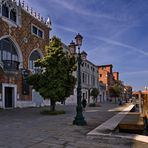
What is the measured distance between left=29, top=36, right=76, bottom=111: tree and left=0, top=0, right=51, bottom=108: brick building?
6.45 meters

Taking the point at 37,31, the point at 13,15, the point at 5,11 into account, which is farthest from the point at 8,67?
the point at 37,31

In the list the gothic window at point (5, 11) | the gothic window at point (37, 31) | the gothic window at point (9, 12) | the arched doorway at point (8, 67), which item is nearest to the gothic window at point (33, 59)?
the gothic window at point (37, 31)

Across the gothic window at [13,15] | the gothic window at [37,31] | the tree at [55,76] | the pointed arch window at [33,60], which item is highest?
the gothic window at [13,15]

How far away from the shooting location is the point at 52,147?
8.48 metres

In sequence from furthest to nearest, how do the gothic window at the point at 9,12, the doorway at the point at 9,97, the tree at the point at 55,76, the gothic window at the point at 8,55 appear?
1. the doorway at the point at 9,97
2. the gothic window at the point at 9,12
3. the gothic window at the point at 8,55
4. the tree at the point at 55,76

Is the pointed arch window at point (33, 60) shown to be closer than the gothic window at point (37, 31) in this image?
Yes

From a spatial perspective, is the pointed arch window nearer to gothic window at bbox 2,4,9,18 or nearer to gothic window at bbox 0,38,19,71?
gothic window at bbox 0,38,19,71

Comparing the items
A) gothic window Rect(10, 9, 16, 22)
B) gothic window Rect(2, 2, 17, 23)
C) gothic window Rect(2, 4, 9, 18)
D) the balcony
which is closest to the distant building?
gothic window Rect(10, 9, 16, 22)

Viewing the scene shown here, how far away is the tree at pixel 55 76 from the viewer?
72.0 feet

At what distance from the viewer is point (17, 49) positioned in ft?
102

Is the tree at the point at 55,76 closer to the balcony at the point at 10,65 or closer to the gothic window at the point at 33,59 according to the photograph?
the balcony at the point at 10,65

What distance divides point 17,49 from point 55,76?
10326 millimetres

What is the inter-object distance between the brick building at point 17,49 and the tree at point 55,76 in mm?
6454

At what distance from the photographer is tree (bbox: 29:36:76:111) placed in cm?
2195
